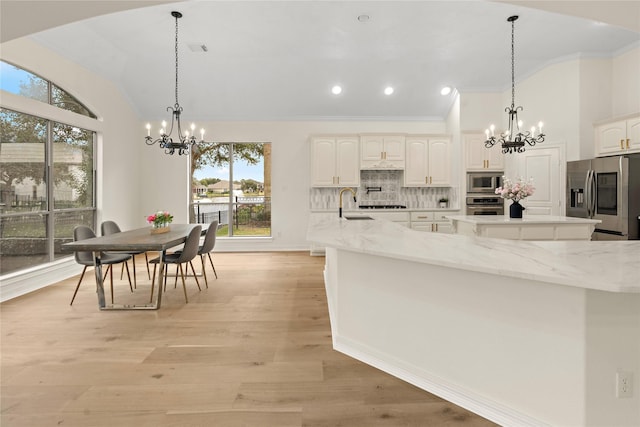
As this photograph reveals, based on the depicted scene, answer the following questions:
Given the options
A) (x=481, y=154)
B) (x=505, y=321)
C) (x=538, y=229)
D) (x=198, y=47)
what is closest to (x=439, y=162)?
(x=481, y=154)

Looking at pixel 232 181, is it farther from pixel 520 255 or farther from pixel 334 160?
pixel 520 255

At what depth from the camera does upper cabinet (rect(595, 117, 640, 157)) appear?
15.1 ft

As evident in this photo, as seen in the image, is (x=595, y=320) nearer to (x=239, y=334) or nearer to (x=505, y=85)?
(x=239, y=334)

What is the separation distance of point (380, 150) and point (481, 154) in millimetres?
1909

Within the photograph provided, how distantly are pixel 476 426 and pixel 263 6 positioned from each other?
487cm

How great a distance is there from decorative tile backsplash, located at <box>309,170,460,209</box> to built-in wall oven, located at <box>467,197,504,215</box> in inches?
28.2

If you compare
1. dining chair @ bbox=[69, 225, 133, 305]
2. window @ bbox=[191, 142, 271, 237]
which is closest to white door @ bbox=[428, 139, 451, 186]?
window @ bbox=[191, 142, 271, 237]

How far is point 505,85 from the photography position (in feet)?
21.4

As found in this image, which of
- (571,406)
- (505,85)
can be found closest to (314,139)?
(505,85)

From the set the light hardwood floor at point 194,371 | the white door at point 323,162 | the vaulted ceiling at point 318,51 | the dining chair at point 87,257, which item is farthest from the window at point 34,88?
the white door at point 323,162

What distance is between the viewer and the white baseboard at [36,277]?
4098 millimetres

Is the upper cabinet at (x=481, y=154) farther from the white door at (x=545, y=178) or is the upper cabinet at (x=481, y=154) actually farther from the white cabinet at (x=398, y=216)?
the white cabinet at (x=398, y=216)

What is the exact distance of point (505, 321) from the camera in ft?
6.10

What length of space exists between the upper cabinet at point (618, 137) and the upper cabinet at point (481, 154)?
160cm
